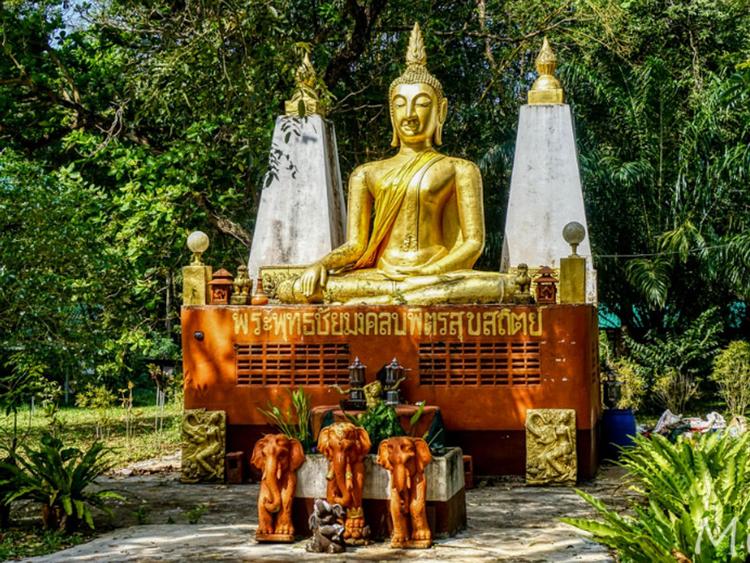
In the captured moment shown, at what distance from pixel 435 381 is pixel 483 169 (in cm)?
861

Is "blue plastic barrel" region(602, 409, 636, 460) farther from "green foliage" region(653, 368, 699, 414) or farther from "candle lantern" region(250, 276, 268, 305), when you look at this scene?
"green foliage" region(653, 368, 699, 414)

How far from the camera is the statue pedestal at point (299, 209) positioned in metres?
13.9

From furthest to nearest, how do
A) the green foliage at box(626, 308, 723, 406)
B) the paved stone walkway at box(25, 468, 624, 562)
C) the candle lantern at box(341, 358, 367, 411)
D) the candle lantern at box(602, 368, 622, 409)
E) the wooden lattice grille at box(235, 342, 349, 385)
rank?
1. the green foliage at box(626, 308, 723, 406)
2. the candle lantern at box(602, 368, 622, 409)
3. the wooden lattice grille at box(235, 342, 349, 385)
4. the candle lantern at box(341, 358, 367, 411)
5. the paved stone walkway at box(25, 468, 624, 562)

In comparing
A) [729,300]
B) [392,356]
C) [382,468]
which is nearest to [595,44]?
[729,300]

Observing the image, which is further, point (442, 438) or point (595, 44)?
point (595, 44)

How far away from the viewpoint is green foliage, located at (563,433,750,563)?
236 inches

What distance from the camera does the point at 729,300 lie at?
2036 centimetres

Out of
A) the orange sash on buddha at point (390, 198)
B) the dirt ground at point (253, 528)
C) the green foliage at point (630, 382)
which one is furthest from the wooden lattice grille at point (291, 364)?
the green foliage at point (630, 382)

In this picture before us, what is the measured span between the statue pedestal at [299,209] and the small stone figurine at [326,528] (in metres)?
6.14

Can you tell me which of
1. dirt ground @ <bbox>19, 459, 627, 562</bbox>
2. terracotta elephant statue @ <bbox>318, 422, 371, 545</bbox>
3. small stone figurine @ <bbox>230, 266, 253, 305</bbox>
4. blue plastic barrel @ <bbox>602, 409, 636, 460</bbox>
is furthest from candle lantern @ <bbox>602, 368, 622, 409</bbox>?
terracotta elephant statue @ <bbox>318, 422, 371, 545</bbox>

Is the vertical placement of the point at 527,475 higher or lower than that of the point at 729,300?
lower

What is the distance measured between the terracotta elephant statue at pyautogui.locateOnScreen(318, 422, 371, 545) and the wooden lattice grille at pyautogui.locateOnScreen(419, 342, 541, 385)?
3640 mm

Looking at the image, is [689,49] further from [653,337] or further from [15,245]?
[15,245]

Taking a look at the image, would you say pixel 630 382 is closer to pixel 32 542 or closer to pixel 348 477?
pixel 348 477
